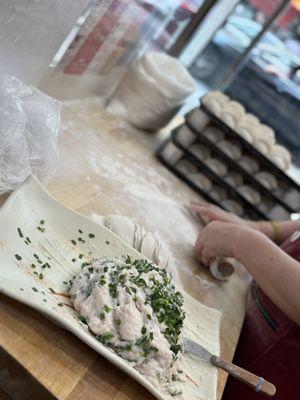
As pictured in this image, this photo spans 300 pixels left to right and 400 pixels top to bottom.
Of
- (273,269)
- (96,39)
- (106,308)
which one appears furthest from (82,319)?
(96,39)

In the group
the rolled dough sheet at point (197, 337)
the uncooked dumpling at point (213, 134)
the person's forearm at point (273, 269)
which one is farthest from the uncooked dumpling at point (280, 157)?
the rolled dough sheet at point (197, 337)

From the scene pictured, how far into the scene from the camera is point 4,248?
90 centimetres

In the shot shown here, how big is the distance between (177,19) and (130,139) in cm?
90

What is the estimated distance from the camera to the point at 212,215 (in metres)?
1.76

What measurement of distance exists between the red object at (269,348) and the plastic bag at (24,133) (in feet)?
2.76

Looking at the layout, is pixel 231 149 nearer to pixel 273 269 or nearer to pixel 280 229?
pixel 280 229

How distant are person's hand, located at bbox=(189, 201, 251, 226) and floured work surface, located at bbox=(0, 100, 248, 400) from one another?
48mm

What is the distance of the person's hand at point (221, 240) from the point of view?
142 cm

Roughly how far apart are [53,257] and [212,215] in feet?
2.93

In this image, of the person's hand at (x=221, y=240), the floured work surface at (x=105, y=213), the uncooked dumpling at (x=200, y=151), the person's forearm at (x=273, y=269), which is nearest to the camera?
the floured work surface at (x=105, y=213)

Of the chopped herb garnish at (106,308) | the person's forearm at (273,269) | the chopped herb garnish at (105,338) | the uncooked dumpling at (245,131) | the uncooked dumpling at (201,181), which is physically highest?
the uncooked dumpling at (245,131)

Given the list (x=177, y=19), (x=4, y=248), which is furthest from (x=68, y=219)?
(x=177, y=19)

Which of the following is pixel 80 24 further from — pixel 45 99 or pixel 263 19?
pixel 263 19

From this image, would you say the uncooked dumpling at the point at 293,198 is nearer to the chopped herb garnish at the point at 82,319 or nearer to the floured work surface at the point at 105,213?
the floured work surface at the point at 105,213
